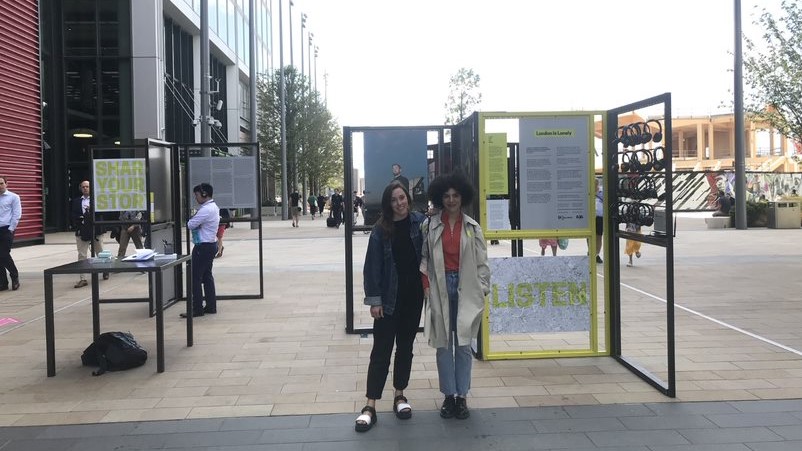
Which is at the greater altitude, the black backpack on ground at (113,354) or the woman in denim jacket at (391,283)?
the woman in denim jacket at (391,283)

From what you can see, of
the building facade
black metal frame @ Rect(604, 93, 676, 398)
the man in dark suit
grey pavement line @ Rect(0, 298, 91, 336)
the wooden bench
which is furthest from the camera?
the building facade

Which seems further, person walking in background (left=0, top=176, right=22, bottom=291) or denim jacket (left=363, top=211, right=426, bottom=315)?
person walking in background (left=0, top=176, right=22, bottom=291)

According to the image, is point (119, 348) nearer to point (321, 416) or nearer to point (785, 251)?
point (321, 416)

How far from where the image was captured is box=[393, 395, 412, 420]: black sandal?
429cm

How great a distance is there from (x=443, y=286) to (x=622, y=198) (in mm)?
2183

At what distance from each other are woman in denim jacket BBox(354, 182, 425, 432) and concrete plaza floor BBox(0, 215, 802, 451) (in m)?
0.36

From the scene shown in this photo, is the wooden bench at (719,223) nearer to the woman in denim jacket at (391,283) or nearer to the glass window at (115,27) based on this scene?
the woman in denim jacket at (391,283)

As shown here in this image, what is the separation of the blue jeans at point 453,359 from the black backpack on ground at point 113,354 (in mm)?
2879

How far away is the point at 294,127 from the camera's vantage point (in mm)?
42750

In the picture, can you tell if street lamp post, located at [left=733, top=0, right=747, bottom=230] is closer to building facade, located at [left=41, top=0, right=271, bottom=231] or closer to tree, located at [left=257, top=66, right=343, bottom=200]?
building facade, located at [left=41, top=0, right=271, bottom=231]

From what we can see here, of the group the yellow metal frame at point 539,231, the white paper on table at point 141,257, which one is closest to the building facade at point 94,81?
the white paper on table at point 141,257

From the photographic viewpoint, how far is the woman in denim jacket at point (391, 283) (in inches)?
162

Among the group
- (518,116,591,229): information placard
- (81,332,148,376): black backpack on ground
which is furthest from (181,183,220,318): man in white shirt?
(518,116,591,229): information placard

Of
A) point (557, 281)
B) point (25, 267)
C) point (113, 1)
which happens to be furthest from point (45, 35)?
point (557, 281)
